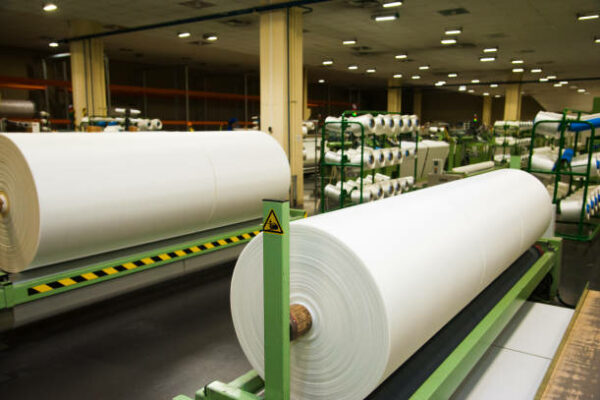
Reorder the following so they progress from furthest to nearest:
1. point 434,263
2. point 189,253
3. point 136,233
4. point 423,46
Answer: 1. point 423,46
2. point 189,253
3. point 136,233
4. point 434,263

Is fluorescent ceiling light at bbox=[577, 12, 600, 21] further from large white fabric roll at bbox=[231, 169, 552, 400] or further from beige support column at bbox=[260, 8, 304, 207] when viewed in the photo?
large white fabric roll at bbox=[231, 169, 552, 400]

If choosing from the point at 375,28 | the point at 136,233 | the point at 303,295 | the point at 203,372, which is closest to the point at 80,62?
the point at 375,28

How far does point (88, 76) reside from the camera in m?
12.4

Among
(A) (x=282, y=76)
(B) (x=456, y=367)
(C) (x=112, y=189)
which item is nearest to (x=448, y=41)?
(A) (x=282, y=76)

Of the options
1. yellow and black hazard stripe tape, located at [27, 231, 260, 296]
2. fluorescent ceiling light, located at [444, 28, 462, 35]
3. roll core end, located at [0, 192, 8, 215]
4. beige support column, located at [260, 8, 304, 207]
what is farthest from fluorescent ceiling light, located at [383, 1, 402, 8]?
roll core end, located at [0, 192, 8, 215]

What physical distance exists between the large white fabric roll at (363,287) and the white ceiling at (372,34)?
7.96m

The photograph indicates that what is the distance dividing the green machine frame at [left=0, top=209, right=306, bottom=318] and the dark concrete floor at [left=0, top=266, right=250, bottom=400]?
41 cm

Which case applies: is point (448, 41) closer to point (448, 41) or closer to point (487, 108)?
point (448, 41)

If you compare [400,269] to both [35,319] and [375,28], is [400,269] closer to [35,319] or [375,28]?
[35,319]

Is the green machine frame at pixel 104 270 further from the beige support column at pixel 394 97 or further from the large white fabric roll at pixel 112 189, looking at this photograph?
the beige support column at pixel 394 97

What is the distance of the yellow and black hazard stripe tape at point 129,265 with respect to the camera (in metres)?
3.42

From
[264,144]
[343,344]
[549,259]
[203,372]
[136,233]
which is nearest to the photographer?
[343,344]

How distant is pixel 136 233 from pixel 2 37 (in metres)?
14.0

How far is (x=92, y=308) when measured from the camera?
4.21 m
